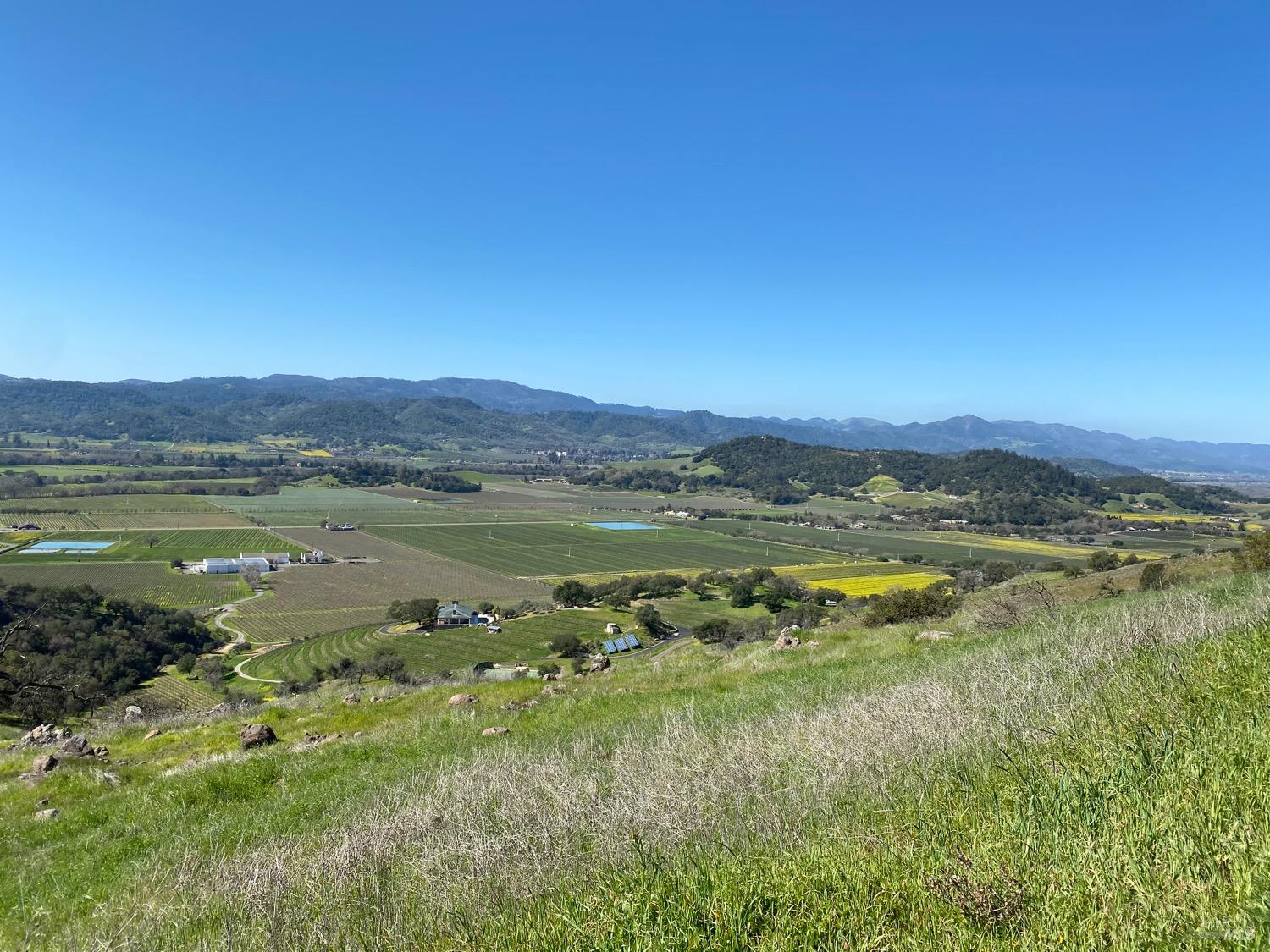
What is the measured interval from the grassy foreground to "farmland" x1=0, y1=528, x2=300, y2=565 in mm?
75808

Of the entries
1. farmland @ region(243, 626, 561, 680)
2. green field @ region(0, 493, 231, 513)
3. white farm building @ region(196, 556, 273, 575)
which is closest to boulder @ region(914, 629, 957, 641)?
farmland @ region(243, 626, 561, 680)

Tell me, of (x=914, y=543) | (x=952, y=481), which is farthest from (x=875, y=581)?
(x=952, y=481)

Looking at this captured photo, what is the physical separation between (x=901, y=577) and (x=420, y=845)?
6688 cm

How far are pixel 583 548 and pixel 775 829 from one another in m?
85.4

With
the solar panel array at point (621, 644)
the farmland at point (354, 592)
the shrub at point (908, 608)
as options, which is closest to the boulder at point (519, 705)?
the shrub at point (908, 608)

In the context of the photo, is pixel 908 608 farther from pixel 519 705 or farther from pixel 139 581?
pixel 139 581

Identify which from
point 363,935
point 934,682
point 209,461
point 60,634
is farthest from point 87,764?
point 209,461

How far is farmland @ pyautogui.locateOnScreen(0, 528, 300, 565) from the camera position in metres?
68.4

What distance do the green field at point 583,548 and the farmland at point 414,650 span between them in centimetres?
2415

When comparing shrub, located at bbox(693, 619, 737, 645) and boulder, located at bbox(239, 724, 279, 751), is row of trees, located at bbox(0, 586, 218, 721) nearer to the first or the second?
boulder, located at bbox(239, 724, 279, 751)

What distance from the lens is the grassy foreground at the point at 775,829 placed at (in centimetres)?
291

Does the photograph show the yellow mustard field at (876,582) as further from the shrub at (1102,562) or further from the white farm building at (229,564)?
the white farm building at (229,564)

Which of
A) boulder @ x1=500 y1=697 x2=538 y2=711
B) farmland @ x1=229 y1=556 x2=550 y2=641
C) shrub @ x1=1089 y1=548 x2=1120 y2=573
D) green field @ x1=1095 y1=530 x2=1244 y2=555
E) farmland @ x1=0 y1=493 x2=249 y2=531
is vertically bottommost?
farmland @ x1=229 y1=556 x2=550 y2=641

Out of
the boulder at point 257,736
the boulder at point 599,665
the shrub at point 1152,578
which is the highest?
the shrub at point 1152,578
